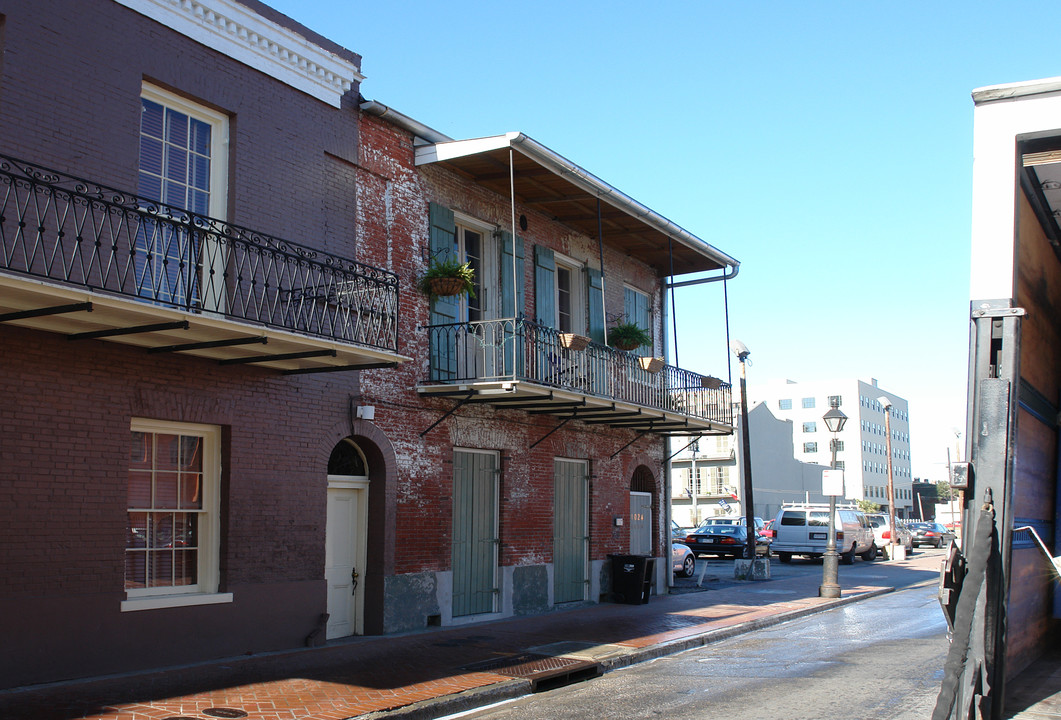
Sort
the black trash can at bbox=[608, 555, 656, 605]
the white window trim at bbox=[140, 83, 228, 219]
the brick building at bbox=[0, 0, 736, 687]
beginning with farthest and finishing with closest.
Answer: the black trash can at bbox=[608, 555, 656, 605]
the white window trim at bbox=[140, 83, 228, 219]
the brick building at bbox=[0, 0, 736, 687]

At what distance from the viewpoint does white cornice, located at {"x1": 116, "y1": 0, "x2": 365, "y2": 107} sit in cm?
1112

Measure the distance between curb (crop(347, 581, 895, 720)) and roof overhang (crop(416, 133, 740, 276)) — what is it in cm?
666

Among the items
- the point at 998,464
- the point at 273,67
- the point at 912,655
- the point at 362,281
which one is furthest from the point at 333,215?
the point at 998,464

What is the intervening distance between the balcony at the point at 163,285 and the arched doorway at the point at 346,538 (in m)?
1.83

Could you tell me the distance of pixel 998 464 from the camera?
4320 mm

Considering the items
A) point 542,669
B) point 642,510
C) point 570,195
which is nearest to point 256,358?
point 542,669

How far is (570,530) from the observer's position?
57.5 feet

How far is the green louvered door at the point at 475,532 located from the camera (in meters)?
14.8

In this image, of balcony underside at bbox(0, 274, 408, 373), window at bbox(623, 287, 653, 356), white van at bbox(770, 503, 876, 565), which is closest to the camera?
balcony underside at bbox(0, 274, 408, 373)

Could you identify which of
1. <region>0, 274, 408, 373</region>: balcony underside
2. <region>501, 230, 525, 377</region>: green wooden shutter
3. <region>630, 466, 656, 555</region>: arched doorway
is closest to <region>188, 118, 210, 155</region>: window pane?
<region>0, 274, 408, 373</region>: balcony underside

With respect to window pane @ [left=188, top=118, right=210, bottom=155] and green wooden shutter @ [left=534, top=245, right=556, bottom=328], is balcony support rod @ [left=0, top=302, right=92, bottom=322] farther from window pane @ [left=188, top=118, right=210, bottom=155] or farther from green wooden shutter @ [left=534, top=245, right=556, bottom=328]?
green wooden shutter @ [left=534, top=245, right=556, bottom=328]

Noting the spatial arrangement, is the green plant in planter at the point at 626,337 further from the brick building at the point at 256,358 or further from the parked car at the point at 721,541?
the parked car at the point at 721,541

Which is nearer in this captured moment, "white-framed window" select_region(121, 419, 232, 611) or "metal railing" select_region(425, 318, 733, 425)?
"white-framed window" select_region(121, 419, 232, 611)

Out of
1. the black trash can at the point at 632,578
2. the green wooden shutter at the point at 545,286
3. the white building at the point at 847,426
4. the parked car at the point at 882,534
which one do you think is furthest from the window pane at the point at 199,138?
the white building at the point at 847,426
